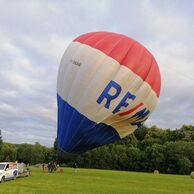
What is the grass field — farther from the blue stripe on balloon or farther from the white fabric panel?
the white fabric panel

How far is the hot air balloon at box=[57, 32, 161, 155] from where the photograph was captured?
60.6ft

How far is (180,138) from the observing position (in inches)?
3755

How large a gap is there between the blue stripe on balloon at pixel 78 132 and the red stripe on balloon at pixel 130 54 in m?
2.87

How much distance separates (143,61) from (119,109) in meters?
2.56

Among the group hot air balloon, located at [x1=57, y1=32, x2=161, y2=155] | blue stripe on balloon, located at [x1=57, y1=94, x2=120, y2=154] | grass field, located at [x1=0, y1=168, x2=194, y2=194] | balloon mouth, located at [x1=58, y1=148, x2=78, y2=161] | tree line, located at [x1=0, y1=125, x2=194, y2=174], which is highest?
tree line, located at [x1=0, y1=125, x2=194, y2=174]

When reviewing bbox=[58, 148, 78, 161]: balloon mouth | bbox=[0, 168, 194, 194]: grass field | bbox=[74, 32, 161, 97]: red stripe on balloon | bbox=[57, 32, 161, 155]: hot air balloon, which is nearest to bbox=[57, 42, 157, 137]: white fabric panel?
bbox=[57, 32, 161, 155]: hot air balloon

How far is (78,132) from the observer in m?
18.7

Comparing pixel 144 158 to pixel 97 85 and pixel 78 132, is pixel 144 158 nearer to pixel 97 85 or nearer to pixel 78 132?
pixel 78 132

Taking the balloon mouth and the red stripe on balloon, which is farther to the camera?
the balloon mouth

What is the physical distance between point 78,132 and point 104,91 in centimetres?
215

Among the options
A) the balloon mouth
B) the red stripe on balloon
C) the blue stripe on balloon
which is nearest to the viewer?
the blue stripe on balloon

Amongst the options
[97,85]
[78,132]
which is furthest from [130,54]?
[78,132]

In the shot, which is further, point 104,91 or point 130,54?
point 130,54

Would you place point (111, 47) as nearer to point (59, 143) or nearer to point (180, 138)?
point (59, 143)
